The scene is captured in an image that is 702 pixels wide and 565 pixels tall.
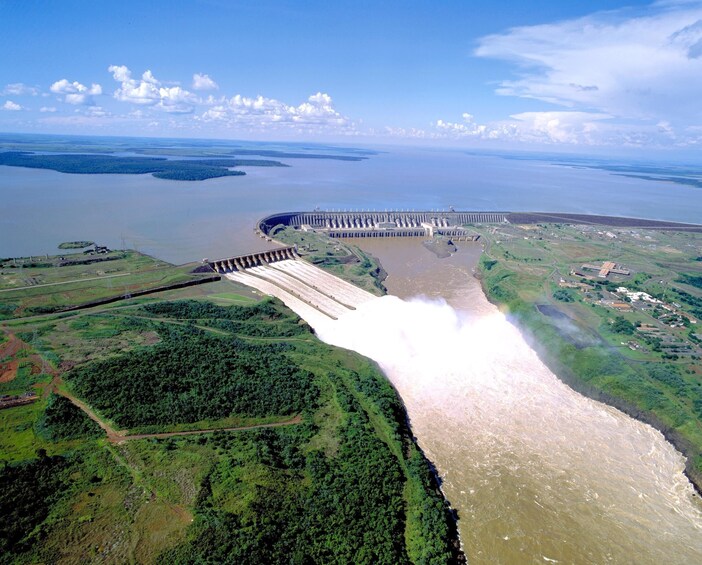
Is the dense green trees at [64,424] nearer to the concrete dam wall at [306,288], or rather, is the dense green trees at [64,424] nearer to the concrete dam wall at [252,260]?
the concrete dam wall at [306,288]

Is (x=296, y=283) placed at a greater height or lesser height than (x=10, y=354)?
lesser

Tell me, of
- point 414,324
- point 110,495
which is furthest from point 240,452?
point 414,324

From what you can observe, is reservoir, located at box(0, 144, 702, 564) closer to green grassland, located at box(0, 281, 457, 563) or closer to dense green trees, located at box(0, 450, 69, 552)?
green grassland, located at box(0, 281, 457, 563)

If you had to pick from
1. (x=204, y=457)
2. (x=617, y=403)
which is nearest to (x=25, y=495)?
(x=204, y=457)

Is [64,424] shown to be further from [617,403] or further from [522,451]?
[617,403]

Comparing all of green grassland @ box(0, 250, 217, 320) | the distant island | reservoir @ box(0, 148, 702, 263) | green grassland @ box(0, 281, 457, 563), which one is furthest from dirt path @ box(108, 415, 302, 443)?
the distant island

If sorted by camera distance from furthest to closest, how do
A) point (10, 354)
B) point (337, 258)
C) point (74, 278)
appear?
point (337, 258), point (74, 278), point (10, 354)
